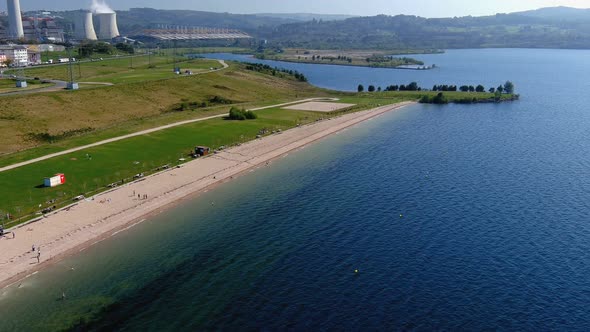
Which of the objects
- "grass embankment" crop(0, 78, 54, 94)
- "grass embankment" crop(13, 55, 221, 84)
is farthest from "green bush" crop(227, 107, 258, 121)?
"grass embankment" crop(0, 78, 54, 94)

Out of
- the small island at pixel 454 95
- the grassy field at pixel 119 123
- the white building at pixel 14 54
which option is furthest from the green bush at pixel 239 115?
the white building at pixel 14 54

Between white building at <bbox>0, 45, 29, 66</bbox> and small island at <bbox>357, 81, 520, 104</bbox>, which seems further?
white building at <bbox>0, 45, 29, 66</bbox>

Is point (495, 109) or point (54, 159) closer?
point (54, 159)

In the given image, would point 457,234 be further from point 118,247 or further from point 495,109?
point 495,109

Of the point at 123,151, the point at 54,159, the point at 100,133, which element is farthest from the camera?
the point at 100,133

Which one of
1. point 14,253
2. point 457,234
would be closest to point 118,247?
point 14,253

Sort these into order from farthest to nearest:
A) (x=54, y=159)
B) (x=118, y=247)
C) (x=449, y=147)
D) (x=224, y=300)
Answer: (x=449, y=147)
(x=54, y=159)
(x=118, y=247)
(x=224, y=300)

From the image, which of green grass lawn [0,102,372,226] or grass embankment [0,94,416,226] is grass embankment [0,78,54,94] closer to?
grass embankment [0,94,416,226]
